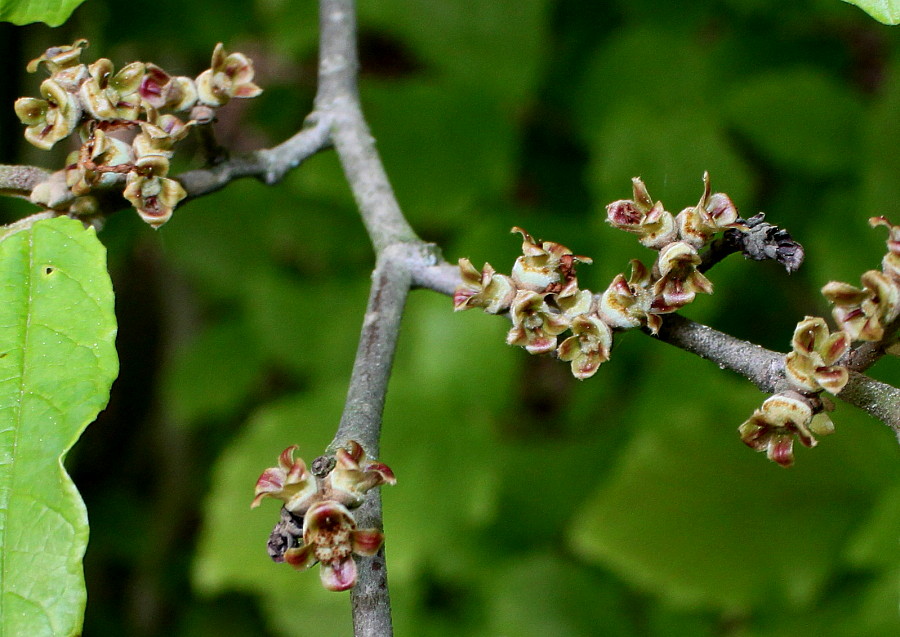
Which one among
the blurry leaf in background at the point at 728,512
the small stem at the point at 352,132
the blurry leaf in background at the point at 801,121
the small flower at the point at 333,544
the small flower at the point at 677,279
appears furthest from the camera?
the blurry leaf in background at the point at 801,121

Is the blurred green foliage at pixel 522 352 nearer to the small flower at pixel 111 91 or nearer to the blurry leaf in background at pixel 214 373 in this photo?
the blurry leaf in background at pixel 214 373

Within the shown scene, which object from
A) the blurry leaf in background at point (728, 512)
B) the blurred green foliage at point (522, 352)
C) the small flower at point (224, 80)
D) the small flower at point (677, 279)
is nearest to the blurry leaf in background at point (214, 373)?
the blurred green foliage at point (522, 352)

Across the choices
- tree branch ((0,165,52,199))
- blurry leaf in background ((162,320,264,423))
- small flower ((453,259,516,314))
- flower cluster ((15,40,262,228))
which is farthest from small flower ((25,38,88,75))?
blurry leaf in background ((162,320,264,423))

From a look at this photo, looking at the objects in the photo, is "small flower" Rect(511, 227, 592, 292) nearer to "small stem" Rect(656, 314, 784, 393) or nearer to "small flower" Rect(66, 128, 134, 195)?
"small stem" Rect(656, 314, 784, 393)

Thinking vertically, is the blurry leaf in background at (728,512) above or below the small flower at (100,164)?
above

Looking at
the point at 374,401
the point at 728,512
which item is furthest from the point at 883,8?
the point at 728,512

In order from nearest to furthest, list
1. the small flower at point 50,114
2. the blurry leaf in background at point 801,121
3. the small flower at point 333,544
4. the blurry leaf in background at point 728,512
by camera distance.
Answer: the small flower at point 333,544, the small flower at point 50,114, the blurry leaf in background at point 728,512, the blurry leaf in background at point 801,121

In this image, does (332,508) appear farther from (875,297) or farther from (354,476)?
(875,297)

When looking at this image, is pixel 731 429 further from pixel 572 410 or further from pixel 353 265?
pixel 353 265
